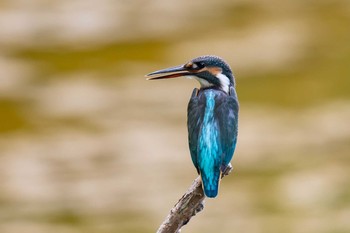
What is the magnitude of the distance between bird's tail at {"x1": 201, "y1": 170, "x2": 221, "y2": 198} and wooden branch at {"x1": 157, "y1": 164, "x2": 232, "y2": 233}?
0.25 ft

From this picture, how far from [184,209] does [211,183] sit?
0.59ft

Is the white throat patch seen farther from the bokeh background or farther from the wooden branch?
the bokeh background

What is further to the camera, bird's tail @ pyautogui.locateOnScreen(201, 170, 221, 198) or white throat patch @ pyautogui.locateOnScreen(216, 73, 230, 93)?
white throat patch @ pyautogui.locateOnScreen(216, 73, 230, 93)

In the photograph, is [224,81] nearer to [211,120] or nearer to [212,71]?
[212,71]

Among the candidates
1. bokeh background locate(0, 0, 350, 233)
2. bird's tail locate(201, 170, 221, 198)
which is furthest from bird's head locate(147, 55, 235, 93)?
bokeh background locate(0, 0, 350, 233)

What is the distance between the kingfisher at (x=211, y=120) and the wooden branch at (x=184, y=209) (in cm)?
10

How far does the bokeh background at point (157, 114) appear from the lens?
2309 cm

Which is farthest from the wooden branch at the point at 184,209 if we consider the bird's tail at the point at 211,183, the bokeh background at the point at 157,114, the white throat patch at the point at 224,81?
the bokeh background at the point at 157,114

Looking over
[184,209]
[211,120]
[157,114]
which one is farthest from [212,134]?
[157,114]

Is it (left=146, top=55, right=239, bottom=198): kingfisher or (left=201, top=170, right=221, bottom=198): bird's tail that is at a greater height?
(left=146, top=55, right=239, bottom=198): kingfisher

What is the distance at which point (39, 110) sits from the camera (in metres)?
32.0

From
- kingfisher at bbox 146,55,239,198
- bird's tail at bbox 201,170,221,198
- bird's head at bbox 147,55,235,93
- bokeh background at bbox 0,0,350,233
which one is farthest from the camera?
bokeh background at bbox 0,0,350,233

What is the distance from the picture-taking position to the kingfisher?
5297 mm

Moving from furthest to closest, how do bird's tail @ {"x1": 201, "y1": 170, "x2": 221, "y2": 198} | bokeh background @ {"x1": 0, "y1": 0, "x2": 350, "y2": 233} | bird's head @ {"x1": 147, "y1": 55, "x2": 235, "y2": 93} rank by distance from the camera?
1. bokeh background @ {"x1": 0, "y1": 0, "x2": 350, "y2": 233}
2. bird's head @ {"x1": 147, "y1": 55, "x2": 235, "y2": 93}
3. bird's tail @ {"x1": 201, "y1": 170, "x2": 221, "y2": 198}
